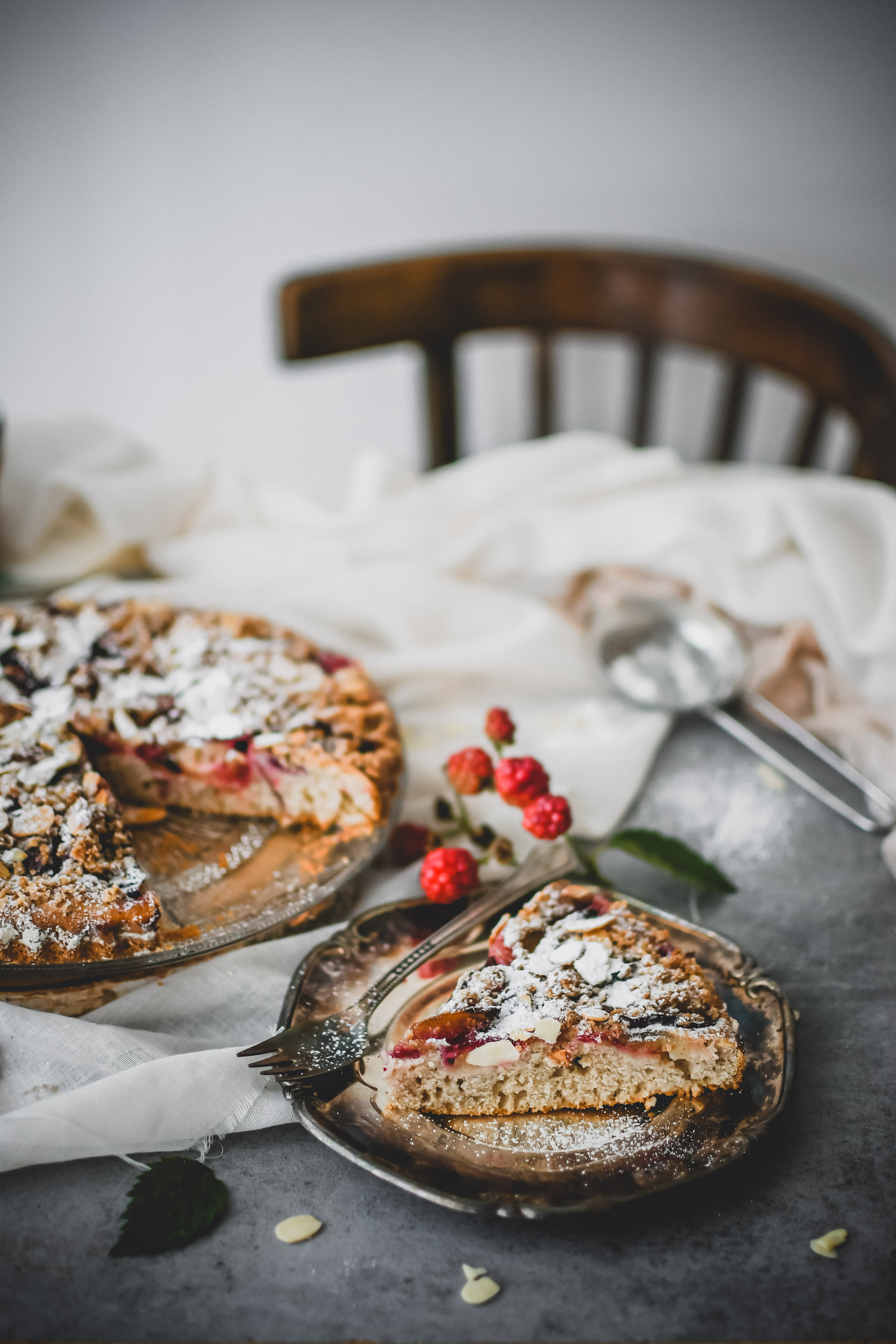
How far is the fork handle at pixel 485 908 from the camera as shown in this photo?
1.11 meters

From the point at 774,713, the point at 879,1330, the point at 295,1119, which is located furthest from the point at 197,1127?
the point at 774,713

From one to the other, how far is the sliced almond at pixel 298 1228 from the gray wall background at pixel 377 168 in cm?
182

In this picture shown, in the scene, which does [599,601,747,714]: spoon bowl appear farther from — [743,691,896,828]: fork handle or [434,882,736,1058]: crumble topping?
[434,882,736,1058]: crumble topping

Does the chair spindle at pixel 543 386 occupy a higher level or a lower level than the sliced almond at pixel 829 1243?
higher

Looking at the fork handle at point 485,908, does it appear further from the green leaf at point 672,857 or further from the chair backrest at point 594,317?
the chair backrest at point 594,317

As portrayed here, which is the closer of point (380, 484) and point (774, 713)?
point (774, 713)

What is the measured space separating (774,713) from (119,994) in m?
1.08

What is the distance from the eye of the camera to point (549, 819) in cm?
129

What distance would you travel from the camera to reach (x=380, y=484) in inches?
83.0

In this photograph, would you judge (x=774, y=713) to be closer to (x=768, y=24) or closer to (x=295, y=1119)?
(x=295, y=1119)

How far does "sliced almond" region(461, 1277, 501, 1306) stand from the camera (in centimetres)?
89

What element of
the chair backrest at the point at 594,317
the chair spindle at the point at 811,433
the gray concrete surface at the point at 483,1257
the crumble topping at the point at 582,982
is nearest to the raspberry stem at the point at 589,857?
the crumble topping at the point at 582,982

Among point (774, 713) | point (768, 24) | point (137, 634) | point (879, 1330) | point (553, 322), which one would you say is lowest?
point (879, 1330)

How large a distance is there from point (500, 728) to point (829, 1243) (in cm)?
73
